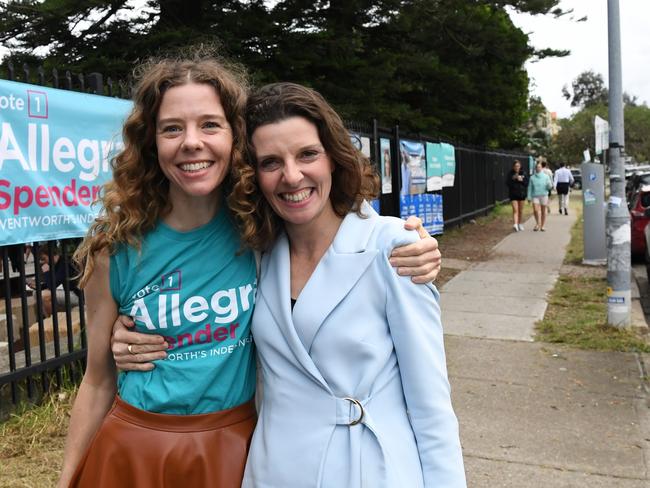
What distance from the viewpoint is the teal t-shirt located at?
184 cm

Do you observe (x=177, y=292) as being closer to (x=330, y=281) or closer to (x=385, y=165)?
(x=330, y=281)

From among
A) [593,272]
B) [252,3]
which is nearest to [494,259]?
[593,272]

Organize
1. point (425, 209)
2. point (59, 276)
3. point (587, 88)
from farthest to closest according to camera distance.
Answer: point (587, 88) → point (425, 209) → point (59, 276)

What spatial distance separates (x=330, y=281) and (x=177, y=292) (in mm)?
432

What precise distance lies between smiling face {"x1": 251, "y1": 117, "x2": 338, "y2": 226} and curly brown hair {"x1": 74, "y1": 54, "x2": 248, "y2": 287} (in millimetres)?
75

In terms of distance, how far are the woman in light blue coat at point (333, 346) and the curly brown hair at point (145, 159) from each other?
0.24 ft

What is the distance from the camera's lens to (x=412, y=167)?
496 inches

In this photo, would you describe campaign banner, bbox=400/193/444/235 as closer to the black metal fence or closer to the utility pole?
the utility pole

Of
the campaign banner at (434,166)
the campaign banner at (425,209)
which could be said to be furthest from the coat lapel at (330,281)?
the campaign banner at (434,166)

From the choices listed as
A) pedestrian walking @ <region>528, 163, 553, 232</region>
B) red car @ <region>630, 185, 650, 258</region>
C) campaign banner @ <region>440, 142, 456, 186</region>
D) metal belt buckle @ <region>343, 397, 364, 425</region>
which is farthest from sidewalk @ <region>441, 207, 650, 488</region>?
pedestrian walking @ <region>528, 163, 553, 232</region>

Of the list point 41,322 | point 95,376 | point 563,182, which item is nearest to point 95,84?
point 41,322

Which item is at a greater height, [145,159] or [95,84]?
[95,84]

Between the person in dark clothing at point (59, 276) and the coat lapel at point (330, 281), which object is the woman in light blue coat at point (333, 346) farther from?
the person in dark clothing at point (59, 276)

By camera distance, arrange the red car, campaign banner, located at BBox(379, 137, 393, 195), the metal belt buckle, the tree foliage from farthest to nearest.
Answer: the red car
campaign banner, located at BBox(379, 137, 393, 195)
the tree foliage
the metal belt buckle
